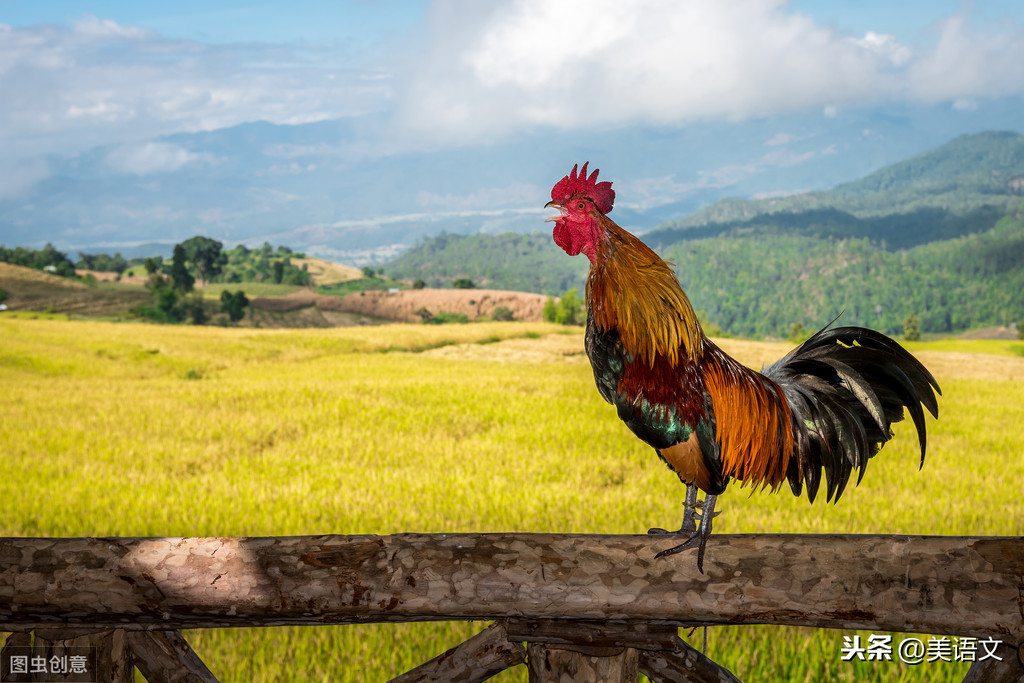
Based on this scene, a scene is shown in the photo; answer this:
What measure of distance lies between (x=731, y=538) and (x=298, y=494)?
16.8ft

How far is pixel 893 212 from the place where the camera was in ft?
381

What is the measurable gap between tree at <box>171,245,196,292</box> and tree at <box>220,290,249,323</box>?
1.03m

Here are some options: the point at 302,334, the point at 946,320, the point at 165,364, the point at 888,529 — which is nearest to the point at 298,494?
the point at 888,529

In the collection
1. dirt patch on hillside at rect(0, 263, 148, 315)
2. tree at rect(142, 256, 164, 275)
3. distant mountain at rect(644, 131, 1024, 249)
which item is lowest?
dirt patch on hillside at rect(0, 263, 148, 315)

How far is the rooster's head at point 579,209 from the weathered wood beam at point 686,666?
3.94 feet

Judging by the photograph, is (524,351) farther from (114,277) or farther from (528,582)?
(528,582)

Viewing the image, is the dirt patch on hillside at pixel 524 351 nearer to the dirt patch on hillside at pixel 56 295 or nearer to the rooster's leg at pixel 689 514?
the dirt patch on hillside at pixel 56 295

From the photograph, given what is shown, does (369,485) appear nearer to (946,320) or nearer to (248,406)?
(248,406)

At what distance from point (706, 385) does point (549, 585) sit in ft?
2.64

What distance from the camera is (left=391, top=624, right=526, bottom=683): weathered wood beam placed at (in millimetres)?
1979

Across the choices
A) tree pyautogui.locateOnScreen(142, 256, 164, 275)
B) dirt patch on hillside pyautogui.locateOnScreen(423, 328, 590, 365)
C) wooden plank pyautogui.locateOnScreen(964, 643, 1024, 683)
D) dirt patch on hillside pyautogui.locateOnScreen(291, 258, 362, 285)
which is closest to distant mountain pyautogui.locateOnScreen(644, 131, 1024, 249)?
dirt patch on hillside pyautogui.locateOnScreen(291, 258, 362, 285)

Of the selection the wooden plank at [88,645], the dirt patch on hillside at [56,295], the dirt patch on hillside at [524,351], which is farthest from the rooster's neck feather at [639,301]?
the dirt patch on hillside at [56,295]

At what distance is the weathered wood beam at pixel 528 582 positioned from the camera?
1842mm

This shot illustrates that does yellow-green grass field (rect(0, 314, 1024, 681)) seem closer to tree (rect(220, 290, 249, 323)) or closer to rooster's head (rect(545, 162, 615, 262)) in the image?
rooster's head (rect(545, 162, 615, 262))
